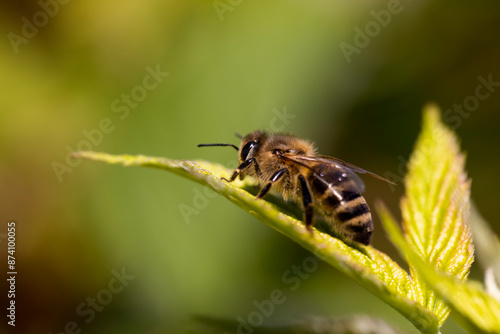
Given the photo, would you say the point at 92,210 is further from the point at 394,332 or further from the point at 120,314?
the point at 394,332

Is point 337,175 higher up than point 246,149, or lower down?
lower down

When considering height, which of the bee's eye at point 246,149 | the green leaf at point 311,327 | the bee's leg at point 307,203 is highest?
the bee's eye at point 246,149

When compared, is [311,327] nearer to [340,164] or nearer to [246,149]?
[340,164]

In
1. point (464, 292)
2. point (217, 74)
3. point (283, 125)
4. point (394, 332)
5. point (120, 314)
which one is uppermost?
point (217, 74)

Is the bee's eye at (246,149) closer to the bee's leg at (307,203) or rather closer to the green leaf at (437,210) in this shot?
the bee's leg at (307,203)

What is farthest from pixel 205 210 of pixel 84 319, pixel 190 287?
pixel 84 319

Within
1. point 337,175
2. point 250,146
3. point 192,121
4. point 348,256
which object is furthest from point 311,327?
point 192,121

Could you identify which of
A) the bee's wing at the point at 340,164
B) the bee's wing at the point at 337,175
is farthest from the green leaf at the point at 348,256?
the bee's wing at the point at 340,164
